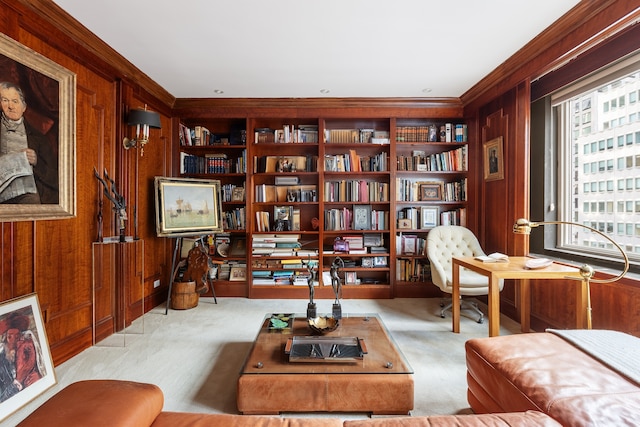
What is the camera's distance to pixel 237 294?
157 inches

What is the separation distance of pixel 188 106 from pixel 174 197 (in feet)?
4.19

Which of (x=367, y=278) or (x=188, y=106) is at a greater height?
(x=188, y=106)

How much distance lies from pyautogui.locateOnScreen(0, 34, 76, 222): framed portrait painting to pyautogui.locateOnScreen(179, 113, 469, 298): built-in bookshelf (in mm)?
1663

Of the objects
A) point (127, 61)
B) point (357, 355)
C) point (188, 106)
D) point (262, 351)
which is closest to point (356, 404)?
point (357, 355)

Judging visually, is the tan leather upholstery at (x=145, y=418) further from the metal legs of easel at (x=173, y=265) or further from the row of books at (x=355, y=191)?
the row of books at (x=355, y=191)

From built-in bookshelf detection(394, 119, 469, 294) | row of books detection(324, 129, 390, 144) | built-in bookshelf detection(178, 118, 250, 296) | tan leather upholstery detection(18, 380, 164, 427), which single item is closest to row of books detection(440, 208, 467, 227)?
built-in bookshelf detection(394, 119, 469, 294)

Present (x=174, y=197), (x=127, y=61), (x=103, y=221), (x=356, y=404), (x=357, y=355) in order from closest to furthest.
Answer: (x=356, y=404), (x=357, y=355), (x=103, y=221), (x=127, y=61), (x=174, y=197)

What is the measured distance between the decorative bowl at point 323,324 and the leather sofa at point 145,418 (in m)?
1.03

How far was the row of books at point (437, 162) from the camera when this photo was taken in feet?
12.8

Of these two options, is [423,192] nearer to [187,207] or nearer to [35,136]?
[187,207]

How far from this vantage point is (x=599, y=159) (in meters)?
2.58

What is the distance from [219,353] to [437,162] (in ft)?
10.9

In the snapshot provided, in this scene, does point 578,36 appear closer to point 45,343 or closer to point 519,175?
point 519,175

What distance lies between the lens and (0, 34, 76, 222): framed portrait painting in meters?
1.88
